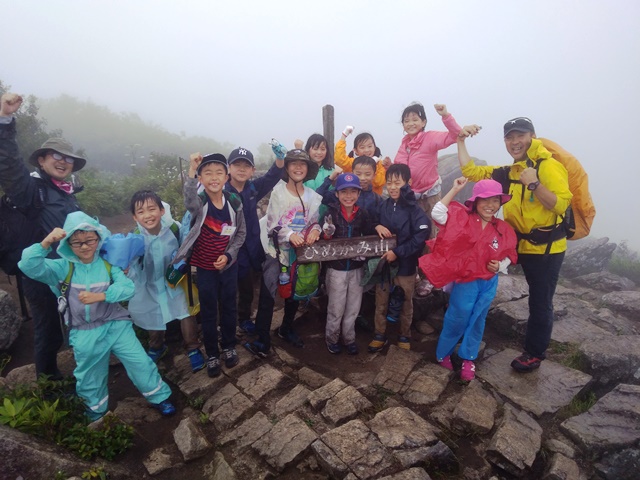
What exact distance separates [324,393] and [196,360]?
1.79 meters

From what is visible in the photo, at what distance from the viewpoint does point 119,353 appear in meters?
3.74

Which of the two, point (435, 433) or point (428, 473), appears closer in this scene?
point (428, 473)

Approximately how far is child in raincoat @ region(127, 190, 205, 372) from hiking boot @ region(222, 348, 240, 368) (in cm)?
33

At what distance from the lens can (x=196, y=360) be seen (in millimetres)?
4527

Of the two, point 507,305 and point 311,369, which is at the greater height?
point 507,305

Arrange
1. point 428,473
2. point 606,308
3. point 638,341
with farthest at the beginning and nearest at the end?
1. point 606,308
2. point 638,341
3. point 428,473

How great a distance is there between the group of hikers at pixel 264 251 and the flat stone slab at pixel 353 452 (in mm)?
1663

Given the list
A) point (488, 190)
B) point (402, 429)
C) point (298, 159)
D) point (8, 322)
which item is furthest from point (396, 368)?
point (8, 322)

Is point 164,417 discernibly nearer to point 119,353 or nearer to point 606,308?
point 119,353

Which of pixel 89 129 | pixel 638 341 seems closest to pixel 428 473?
pixel 638 341

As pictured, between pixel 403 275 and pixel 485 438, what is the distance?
2.04 m

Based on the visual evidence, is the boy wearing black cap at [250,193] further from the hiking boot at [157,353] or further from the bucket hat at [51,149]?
the bucket hat at [51,149]

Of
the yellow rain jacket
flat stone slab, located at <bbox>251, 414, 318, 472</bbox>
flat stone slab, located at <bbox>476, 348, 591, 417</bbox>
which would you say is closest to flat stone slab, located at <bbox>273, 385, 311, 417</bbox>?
flat stone slab, located at <bbox>251, 414, 318, 472</bbox>

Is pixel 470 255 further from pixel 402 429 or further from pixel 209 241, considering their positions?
pixel 209 241
